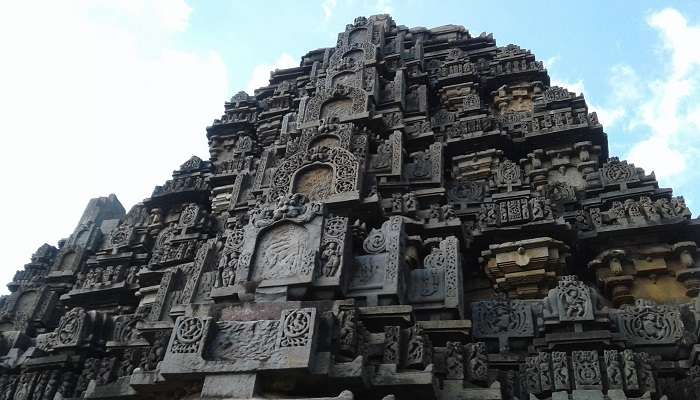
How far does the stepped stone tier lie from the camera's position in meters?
7.30

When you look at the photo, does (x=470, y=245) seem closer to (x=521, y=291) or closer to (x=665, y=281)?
(x=521, y=291)

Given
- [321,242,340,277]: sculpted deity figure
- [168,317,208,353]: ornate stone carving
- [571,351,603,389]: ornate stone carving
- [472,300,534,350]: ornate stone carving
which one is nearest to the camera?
[571,351,603,389]: ornate stone carving

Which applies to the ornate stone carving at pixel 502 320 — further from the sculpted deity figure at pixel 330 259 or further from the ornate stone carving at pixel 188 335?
the ornate stone carving at pixel 188 335

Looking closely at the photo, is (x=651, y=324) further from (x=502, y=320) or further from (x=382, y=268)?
(x=382, y=268)

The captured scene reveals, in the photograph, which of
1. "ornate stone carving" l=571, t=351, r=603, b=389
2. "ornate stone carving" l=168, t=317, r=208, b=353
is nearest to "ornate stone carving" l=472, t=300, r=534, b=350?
"ornate stone carving" l=571, t=351, r=603, b=389

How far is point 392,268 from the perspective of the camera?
871 centimetres

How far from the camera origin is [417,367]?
7.12 m

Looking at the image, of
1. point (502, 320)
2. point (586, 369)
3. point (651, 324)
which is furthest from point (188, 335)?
point (651, 324)

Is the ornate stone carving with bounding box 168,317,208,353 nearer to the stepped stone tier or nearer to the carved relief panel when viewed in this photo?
the stepped stone tier

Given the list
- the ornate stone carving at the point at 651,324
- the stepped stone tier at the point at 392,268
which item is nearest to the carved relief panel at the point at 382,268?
the stepped stone tier at the point at 392,268

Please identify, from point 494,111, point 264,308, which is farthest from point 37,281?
point 494,111

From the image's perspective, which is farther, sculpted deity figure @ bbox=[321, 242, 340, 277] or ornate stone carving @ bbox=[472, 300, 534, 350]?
ornate stone carving @ bbox=[472, 300, 534, 350]

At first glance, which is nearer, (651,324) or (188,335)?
(188,335)

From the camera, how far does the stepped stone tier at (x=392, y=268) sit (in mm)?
7305
